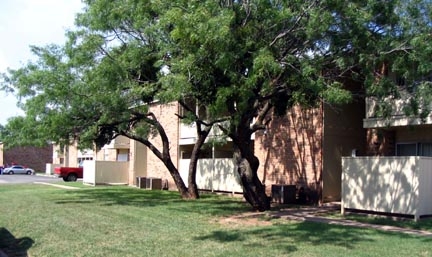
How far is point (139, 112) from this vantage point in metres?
21.5

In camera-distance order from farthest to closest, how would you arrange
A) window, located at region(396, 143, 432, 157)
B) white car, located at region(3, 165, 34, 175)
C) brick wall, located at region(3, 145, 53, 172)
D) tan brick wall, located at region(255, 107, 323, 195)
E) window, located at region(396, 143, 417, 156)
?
brick wall, located at region(3, 145, 53, 172) < white car, located at region(3, 165, 34, 175) < tan brick wall, located at region(255, 107, 323, 195) < window, located at region(396, 143, 417, 156) < window, located at region(396, 143, 432, 157)

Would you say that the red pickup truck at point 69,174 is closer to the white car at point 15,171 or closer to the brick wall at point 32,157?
the white car at point 15,171

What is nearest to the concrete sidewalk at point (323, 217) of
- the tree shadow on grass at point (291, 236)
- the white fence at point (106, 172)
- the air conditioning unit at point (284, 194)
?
the tree shadow on grass at point (291, 236)

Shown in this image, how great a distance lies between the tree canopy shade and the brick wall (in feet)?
218

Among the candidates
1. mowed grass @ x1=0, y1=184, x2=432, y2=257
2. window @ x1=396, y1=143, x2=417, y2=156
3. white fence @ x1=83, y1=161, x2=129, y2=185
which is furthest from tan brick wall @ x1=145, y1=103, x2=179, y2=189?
mowed grass @ x1=0, y1=184, x2=432, y2=257

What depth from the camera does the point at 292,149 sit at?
23.0 m

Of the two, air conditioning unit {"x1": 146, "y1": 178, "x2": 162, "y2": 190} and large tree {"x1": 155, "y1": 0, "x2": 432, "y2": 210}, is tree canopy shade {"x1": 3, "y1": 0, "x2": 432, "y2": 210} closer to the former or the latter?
large tree {"x1": 155, "y1": 0, "x2": 432, "y2": 210}

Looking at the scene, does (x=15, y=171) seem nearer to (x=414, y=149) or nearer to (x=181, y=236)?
(x=414, y=149)

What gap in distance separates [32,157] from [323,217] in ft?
242

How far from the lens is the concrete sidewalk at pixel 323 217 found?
538 inches

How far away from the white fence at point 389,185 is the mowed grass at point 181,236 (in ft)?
9.50

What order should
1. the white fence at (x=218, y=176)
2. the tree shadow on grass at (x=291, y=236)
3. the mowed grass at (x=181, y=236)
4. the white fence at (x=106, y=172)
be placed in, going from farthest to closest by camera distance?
the white fence at (x=106, y=172)
the white fence at (x=218, y=176)
the tree shadow on grass at (x=291, y=236)
the mowed grass at (x=181, y=236)

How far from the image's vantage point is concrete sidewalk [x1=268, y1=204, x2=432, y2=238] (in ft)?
44.8

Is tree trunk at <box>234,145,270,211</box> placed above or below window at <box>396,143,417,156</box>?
below
